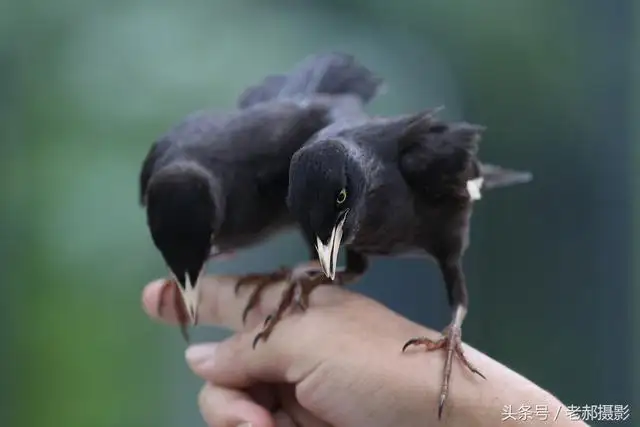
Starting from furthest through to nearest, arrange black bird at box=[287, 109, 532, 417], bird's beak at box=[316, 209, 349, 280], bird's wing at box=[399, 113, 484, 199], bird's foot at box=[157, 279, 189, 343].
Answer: bird's foot at box=[157, 279, 189, 343]
bird's wing at box=[399, 113, 484, 199]
black bird at box=[287, 109, 532, 417]
bird's beak at box=[316, 209, 349, 280]

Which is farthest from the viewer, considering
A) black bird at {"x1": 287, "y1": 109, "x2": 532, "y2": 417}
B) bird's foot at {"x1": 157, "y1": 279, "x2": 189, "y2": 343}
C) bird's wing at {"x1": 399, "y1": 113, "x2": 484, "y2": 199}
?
bird's foot at {"x1": 157, "y1": 279, "x2": 189, "y2": 343}

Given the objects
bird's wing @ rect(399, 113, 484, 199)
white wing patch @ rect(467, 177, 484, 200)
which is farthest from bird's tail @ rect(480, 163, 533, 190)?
bird's wing @ rect(399, 113, 484, 199)

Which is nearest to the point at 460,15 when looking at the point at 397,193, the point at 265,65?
the point at 265,65

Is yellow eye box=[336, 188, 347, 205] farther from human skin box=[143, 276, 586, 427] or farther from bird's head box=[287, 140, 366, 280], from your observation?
human skin box=[143, 276, 586, 427]

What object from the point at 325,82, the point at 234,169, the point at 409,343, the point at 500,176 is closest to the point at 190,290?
the point at 234,169

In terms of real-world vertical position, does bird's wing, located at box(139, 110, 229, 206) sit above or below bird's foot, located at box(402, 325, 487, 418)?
above

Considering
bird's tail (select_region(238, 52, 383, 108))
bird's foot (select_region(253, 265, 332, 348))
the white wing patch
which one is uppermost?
bird's tail (select_region(238, 52, 383, 108))

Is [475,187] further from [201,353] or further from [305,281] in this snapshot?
[201,353]

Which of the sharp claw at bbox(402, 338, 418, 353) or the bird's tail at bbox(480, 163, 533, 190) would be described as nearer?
the sharp claw at bbox(402, 338, 418, 353)
